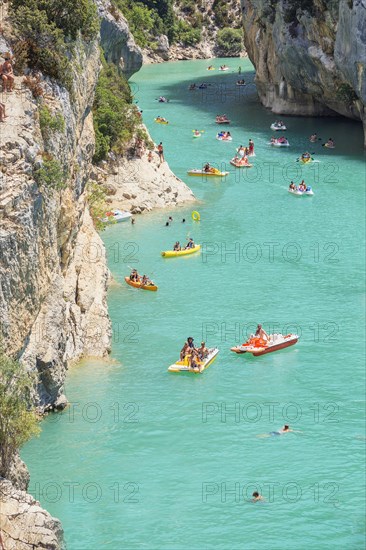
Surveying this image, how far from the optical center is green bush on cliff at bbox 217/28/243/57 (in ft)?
451

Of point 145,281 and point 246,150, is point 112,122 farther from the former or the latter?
point 145,281

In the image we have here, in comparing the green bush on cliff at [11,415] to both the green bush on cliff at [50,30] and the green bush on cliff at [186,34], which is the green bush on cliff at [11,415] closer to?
the green bush on cliff at [50,30]

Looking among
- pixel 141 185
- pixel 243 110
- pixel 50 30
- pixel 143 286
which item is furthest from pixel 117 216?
pixel 243 110

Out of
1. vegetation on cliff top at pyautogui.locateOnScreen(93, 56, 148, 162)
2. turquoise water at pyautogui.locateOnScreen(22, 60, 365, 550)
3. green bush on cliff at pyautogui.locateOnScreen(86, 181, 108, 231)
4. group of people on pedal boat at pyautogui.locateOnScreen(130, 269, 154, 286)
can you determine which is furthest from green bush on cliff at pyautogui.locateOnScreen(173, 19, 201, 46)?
group of people on pedal boat at pyautogui.locateOnScreen(130, 269, 154, 286)

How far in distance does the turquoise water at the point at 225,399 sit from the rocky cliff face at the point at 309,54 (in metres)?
15.7

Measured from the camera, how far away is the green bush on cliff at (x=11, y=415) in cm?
2314

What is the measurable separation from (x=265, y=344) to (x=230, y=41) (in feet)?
339

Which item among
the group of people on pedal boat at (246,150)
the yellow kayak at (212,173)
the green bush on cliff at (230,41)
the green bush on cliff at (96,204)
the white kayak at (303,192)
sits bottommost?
the green bush on cliff at (230,41)

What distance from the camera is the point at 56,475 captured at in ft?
100

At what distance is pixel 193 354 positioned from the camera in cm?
3909

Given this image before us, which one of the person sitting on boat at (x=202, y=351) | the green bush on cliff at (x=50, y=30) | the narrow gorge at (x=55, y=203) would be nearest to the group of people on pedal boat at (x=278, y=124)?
the narrow gorge at (x=55, y=203)

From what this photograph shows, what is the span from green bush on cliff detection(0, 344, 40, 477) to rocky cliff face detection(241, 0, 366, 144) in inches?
2059

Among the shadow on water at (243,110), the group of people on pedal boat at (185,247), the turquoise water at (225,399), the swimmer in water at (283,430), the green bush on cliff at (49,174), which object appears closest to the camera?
the green bush on cliff at (49,174)

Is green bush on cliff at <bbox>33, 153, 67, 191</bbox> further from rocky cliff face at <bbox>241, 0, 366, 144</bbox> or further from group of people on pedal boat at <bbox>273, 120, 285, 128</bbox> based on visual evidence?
group of people on pedal boat at <bbox>273, 120, 285, 128</bbox>
